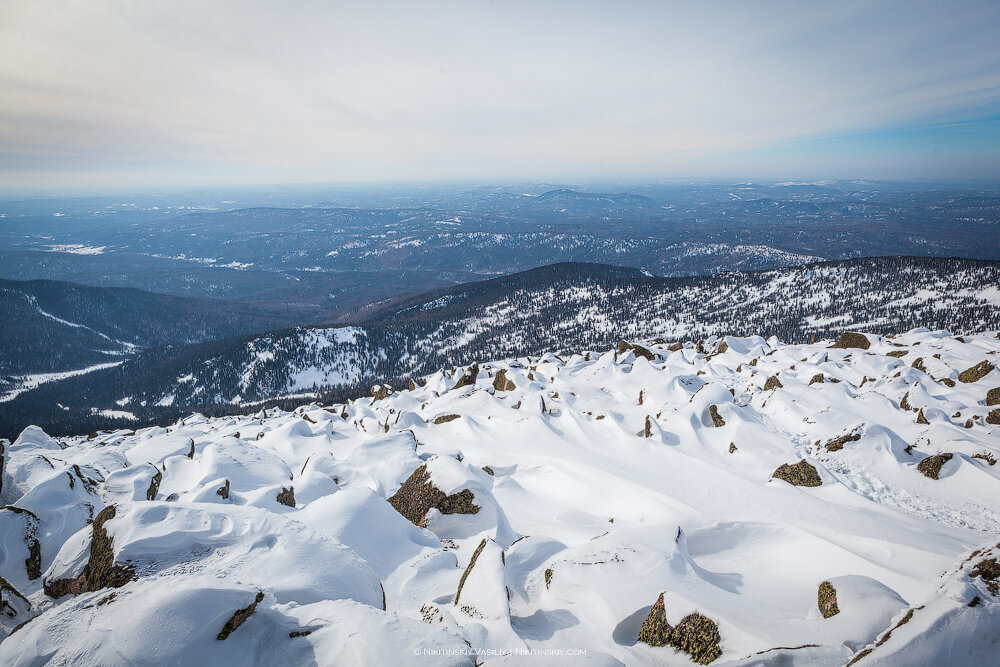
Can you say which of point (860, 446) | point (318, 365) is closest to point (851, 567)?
point (860, 446)

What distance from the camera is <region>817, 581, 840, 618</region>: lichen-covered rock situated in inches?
369

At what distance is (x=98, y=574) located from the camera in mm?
10273

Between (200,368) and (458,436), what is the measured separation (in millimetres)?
190389

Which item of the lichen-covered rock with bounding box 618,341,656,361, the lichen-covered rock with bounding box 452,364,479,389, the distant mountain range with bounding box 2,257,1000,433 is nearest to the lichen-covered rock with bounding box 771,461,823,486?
the lichen-covered rock with bounding box 618,341,656,361

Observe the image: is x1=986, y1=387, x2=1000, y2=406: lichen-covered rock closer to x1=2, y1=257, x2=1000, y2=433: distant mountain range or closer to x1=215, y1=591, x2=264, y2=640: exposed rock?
x1=215, y1=591, x2=264, y2=640: exposed rock

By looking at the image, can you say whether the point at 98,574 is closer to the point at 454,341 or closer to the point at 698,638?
the point at 698,638

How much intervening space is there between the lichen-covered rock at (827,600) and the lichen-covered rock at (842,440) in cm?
1530

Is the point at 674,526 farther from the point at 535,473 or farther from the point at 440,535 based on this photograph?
the point at 535,473

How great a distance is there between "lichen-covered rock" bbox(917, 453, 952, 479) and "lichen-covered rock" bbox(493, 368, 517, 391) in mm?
30335

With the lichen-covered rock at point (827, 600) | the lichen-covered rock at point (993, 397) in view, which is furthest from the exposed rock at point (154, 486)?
the lichen-covered rock at point (993, 397)

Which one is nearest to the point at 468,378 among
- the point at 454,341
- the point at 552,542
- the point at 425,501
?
the point at 425,501

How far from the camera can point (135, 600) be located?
7.53m

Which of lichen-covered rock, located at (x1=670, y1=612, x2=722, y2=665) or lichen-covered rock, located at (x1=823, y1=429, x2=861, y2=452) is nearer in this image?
lichen-covered rock, located at (x1=670, y1=612, x2=722, y2=665)

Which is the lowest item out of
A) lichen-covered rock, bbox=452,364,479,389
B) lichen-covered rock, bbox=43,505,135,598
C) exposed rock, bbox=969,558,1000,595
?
lichen-covered rock, bbox=452,364,479,389
